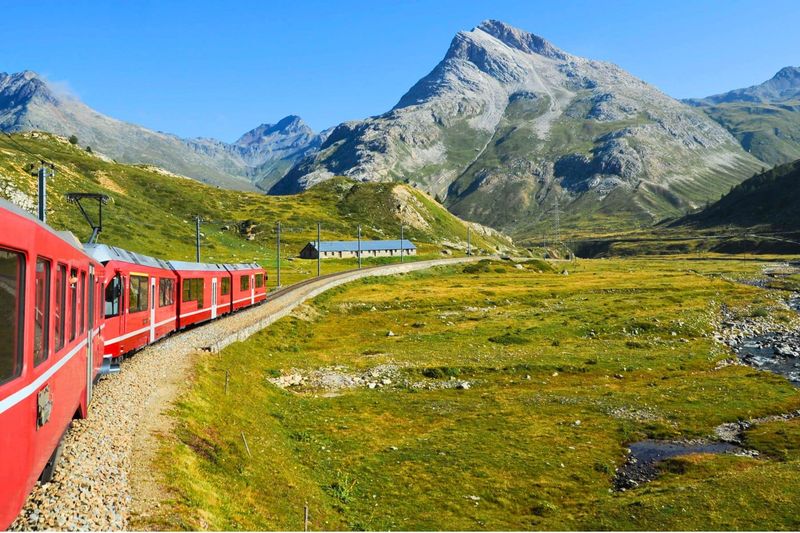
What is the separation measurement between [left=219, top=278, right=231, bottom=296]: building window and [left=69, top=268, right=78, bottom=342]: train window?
41358 millimetres

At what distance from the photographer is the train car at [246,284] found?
201 ft

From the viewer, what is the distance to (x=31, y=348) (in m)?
9.21

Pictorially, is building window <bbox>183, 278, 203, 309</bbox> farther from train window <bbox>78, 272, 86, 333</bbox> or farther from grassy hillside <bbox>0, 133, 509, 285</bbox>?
grassy hillside <bbox>0, 133, 509, 285</bbox>

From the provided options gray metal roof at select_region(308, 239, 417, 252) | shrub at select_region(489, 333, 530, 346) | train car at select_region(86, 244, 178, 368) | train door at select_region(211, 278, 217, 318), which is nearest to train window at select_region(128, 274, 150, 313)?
train car at select_region(86, 244, 178, 368)

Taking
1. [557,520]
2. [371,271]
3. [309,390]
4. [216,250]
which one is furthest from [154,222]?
[557,520]

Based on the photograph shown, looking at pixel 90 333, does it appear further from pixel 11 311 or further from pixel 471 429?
pixel 471 429

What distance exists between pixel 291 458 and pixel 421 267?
113382 mm

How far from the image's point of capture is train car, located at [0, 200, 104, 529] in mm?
8203

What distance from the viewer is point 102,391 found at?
23641 mm

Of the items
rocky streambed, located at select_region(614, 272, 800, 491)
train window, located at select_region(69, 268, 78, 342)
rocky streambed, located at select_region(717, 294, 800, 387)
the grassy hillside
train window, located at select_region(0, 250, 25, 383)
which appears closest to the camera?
train window, located at select_region(0, 250, 25, 383)

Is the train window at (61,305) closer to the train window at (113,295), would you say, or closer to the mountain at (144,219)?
the train window at (113,295)

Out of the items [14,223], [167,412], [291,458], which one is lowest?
[291,458]

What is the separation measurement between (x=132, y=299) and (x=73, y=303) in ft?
55.3

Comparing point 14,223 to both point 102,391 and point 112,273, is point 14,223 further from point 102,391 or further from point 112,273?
point 112,273
